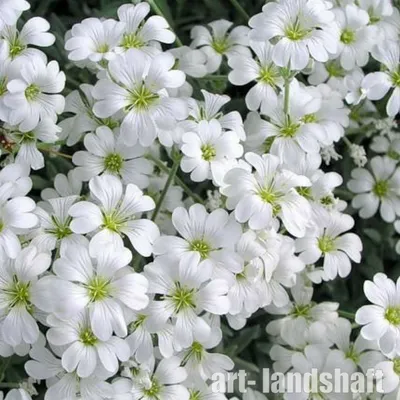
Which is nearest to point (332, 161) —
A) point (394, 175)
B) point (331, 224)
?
point (394, 175)

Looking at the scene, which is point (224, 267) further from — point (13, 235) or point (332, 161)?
point (332, 161)

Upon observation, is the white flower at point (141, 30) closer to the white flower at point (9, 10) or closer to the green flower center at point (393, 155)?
the white flower at point (9, 10)

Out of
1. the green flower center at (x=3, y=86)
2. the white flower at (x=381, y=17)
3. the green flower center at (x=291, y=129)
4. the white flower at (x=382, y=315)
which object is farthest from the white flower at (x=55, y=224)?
the white flower at (x=381, y=17)

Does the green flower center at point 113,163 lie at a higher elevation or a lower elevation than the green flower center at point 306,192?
higher

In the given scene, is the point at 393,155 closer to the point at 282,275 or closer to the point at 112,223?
the point at 282,275

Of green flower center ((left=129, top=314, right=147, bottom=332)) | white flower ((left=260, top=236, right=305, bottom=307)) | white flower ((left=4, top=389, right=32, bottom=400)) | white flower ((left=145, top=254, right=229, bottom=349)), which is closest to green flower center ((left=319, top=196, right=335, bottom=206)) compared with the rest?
white flower ((left=260, top=236, right=305, bottom=307))

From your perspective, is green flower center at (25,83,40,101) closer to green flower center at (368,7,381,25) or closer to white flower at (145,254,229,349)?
white flower at (145,254,229,349)
